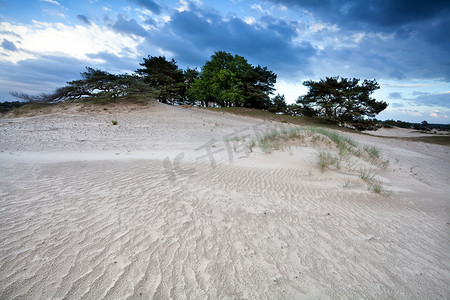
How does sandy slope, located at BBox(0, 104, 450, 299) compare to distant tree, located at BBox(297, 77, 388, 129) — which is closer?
sandy slope, located at BBox(0, 104, 450, 299)

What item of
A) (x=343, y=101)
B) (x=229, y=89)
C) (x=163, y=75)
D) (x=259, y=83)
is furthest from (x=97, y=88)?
(x=343, y=101)

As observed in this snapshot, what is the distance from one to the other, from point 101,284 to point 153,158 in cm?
491

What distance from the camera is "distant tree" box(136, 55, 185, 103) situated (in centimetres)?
2623

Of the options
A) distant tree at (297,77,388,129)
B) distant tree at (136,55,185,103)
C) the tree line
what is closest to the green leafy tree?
the tree line

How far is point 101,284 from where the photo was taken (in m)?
1.80

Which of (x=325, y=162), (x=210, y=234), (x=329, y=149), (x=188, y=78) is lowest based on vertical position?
(x=210, y=234)

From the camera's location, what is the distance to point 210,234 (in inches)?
106

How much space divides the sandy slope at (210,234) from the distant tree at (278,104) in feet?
76.5

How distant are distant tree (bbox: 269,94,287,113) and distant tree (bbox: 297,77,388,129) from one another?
3.07 m

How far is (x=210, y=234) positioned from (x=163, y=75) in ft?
90.6

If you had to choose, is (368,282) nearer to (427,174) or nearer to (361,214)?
(361,214)

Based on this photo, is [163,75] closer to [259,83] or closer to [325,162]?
[259,83]

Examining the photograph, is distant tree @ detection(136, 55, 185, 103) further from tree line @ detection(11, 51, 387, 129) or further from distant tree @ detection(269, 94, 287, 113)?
distant tree @ detection(269, 94, 287, 113)

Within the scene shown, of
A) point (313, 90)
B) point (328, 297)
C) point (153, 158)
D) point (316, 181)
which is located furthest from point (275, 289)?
point (313, 90)
